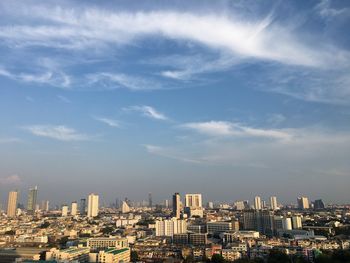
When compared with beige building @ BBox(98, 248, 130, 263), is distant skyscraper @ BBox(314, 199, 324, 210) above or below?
above

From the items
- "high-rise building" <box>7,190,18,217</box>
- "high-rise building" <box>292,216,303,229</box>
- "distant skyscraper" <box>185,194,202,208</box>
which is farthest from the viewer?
"high-rise building" <box>7,190,18,217</box>

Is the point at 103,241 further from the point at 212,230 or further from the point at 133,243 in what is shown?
the point at 212,230

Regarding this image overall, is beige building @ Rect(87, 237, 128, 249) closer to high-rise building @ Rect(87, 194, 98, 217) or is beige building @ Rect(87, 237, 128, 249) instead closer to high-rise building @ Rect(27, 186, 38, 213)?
high-rise building @ Rect(87, 194, 98, 217)

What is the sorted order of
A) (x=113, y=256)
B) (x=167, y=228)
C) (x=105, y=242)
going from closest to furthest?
(x=113, y=256), (x=105, y=242), (x=167, y=228)

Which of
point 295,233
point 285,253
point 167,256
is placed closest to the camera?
point 285,253

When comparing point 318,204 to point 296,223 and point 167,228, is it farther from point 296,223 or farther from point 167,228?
point 167,228

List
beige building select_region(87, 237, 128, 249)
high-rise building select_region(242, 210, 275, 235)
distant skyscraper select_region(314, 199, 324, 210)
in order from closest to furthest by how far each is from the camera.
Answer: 1. beige building select_region(87, 237, 128, 249)
2. high-rise building select_region(242, 210, 275, 235)
3. distant skyscraper select_region(314, 199, 324, 210)

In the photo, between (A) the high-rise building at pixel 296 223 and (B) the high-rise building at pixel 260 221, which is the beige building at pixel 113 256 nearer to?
(B) the high-rise building at pixel 260 221

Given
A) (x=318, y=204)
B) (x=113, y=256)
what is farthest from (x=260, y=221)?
(x=318, y=204)

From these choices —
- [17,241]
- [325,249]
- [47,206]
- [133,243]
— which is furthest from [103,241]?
[47,206]

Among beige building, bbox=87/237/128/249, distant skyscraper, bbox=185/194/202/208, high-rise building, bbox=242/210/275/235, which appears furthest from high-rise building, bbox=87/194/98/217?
beige building, bbox=87/237/128/249

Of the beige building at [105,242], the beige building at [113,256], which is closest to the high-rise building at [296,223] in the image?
the beige building at [105,242]
